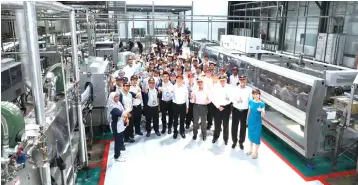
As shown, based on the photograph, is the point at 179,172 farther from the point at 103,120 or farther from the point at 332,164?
the point at 332,164

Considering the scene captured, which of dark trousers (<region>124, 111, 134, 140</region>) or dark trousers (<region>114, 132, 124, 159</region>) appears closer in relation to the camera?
dark trousers (<region>114, 132, 124, 159</region>)

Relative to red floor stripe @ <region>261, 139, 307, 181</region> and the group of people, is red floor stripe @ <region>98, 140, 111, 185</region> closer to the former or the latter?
the group of people

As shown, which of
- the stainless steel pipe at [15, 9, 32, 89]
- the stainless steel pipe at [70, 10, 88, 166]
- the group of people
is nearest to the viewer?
the stainless steel pipe at [15, 9, 32, 89]

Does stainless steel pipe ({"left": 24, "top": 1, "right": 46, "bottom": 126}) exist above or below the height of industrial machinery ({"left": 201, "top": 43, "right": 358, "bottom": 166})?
above

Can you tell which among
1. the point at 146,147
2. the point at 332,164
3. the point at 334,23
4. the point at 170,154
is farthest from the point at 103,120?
the point at 334,23

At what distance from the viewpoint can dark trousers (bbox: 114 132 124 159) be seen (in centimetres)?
517

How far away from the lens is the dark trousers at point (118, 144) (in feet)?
17.0

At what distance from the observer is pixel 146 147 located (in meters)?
5.95

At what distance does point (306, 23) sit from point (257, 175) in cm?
1000

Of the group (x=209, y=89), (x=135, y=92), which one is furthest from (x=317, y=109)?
(x=135, y=92)

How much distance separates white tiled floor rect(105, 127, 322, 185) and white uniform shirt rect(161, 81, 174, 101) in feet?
3.33

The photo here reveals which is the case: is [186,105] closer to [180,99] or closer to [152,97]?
[180,99]

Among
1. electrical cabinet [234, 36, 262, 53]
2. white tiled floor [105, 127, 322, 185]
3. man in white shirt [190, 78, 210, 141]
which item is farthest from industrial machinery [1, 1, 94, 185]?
electrical cabinet [234, 36, 262, 53]

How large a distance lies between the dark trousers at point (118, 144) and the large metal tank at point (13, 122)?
266 centimetres
